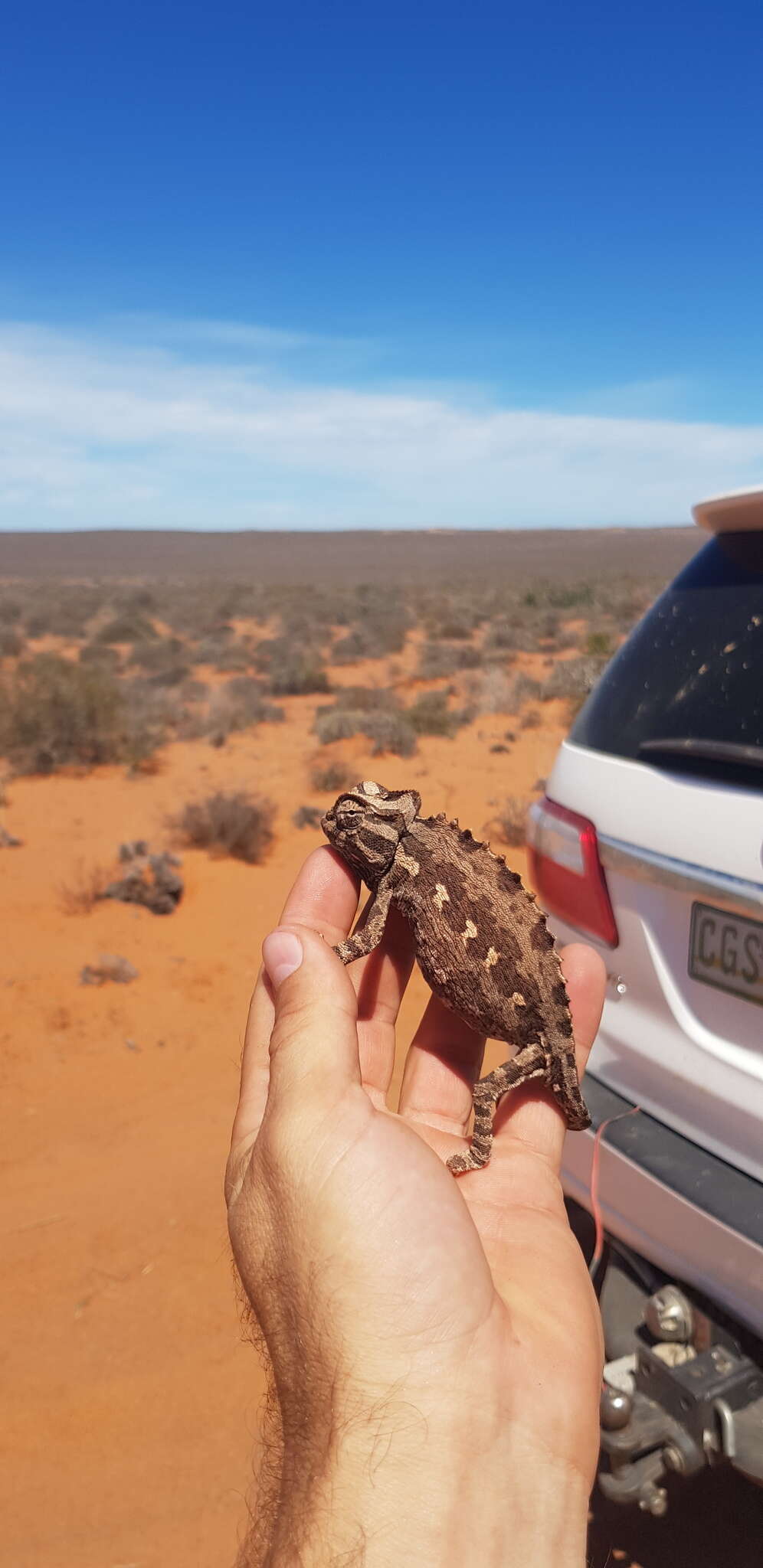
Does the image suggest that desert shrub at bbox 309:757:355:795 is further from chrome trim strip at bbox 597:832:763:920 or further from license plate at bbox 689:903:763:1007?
license plate at bbox 689:903:763:1007

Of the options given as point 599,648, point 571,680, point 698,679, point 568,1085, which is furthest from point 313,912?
point 599,648

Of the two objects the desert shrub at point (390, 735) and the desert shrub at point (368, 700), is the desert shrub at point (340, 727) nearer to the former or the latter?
the desert shrub at point (390, 735)

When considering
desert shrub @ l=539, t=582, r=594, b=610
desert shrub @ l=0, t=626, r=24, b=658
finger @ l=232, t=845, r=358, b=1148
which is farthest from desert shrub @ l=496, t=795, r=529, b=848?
desert shrub @ l=539, t=582, r=594, b=610

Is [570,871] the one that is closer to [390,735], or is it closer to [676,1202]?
[676,1202]

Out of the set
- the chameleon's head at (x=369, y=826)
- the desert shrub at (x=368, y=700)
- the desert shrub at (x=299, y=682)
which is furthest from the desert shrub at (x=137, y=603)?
the chameleon's head at (x=369, y=826)

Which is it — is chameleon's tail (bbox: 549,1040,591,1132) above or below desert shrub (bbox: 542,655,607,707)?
above

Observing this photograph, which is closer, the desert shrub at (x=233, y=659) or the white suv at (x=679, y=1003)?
the white suv at (x=679, y=1003)
